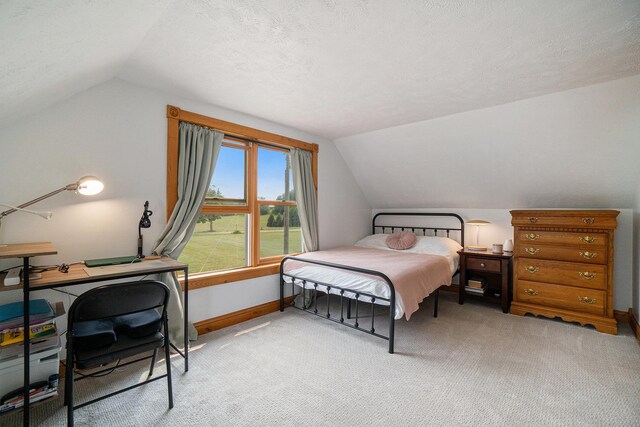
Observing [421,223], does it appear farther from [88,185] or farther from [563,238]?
[88,185]

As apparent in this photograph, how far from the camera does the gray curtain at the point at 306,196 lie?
3.76 m

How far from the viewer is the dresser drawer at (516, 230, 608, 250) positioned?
9.80ft

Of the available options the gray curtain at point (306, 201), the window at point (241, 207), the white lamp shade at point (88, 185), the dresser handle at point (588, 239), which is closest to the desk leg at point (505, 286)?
the dresser handle at point (588, 239)

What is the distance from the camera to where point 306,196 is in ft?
12.6

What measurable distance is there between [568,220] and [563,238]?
0.68ft

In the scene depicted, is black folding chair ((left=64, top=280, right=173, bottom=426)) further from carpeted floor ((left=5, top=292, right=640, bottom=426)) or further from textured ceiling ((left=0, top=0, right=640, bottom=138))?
textured ceiling ((left=0, top=0, right=640, bottom=138))

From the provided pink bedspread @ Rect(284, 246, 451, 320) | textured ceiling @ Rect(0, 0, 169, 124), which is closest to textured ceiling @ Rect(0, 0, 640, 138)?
textured ceiling @ Rect(0, 0, 169, 124)

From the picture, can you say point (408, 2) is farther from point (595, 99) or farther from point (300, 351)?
point (300, 351)

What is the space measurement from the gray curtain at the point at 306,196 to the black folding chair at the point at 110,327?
87.0 inches

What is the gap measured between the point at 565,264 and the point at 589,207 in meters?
0.93

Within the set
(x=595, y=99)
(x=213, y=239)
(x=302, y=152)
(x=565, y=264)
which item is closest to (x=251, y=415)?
(x=213, y=239)

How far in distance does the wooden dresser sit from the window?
2873 millimetres

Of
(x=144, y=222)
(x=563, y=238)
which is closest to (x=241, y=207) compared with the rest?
(x=144, y=222)

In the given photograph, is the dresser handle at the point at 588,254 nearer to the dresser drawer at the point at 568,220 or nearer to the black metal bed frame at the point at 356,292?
the dresser drawer at the point at 568,220
